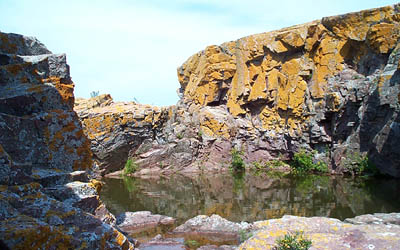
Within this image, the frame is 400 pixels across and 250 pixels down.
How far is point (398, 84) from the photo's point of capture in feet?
49.0

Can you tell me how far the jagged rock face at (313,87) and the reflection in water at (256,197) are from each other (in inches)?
88.3

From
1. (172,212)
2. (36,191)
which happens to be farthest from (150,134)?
(36,191)

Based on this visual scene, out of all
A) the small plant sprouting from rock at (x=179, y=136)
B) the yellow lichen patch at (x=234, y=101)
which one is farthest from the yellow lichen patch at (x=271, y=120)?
the small plant sprouting from rock at (x=179, y=136)

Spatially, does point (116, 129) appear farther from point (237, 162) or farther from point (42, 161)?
point (42, 161)

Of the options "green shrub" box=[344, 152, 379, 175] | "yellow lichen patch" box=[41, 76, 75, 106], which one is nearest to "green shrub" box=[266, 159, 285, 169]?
"green shrub" box=[344, 152, 379, 175]

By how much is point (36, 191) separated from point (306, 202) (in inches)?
412

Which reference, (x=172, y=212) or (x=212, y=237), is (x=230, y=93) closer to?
(x=172, y=212)

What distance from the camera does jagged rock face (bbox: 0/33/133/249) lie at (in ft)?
12.1

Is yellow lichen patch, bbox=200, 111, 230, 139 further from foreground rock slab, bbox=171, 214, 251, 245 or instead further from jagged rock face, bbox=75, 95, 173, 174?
foreground rock slab, bbox=171, 214, 251, 245

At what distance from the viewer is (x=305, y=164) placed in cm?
2058

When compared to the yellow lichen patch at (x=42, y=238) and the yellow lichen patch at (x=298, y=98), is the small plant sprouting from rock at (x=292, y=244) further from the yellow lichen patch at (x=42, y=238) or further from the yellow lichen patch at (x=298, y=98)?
the yellow lichen patch at (x=298, y=98)

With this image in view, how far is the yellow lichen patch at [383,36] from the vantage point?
16828mm

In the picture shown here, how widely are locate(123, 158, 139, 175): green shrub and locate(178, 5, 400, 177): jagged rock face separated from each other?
18.9ft

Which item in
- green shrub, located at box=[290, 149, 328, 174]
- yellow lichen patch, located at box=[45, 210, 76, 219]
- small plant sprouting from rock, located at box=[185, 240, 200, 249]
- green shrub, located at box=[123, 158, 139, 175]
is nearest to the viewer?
yellow lichen patch, located at box=[45, 210, 76, 219]
